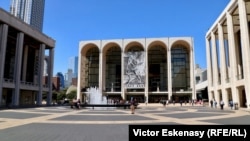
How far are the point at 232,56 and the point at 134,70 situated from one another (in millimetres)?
36473

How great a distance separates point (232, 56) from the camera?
38688 millimetres

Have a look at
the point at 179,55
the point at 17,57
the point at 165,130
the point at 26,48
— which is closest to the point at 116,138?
the point at 165,130

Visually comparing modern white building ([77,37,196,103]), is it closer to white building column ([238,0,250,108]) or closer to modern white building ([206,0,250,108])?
modern white building ([206,0,250,108])

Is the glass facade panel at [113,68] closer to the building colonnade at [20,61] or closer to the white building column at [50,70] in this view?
the white building column at [50,70]

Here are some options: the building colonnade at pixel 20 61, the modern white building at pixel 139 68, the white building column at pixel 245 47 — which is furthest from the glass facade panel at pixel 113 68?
the white building column at pixel 245 47

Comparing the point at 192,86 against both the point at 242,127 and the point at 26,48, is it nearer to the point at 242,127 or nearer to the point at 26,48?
the point at 26,48

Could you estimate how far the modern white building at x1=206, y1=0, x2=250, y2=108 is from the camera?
33.5m

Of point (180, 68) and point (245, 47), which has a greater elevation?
point (180, 68)

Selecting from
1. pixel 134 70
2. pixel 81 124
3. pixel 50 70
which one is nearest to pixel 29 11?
pixel 134 70

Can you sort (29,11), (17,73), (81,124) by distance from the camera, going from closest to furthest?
(81,124), (17,73), (29,11)

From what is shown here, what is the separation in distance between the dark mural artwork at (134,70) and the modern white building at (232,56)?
22268 millimetres

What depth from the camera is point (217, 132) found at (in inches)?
156

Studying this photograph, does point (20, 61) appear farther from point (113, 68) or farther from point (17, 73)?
point (113, 68)

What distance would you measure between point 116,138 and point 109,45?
69554 mm
